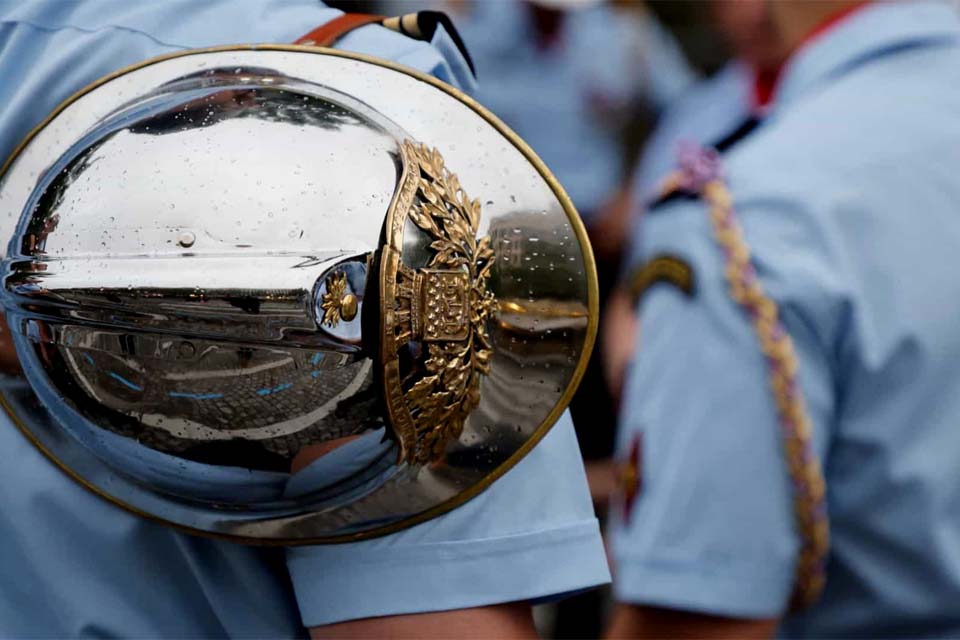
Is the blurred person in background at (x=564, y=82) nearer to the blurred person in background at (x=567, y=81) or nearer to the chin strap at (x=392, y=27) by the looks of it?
the blurred person in background at (x=567, y=81)

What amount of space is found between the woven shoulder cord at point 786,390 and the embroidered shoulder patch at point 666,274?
6cm

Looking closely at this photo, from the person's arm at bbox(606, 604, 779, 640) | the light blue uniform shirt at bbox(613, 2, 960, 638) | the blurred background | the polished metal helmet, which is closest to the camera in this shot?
the polished metal helmet

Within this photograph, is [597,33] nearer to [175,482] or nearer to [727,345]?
[727,345]

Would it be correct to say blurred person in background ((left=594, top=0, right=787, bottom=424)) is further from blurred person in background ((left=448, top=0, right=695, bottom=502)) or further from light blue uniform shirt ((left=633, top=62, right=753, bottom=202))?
blurred person in background ((left=448, top=0, right=695, bottom=502))

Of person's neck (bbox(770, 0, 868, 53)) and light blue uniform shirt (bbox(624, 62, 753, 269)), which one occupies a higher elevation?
person's neck (bbox(770, 0, 868, 53))

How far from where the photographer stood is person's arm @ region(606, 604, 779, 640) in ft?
5.10

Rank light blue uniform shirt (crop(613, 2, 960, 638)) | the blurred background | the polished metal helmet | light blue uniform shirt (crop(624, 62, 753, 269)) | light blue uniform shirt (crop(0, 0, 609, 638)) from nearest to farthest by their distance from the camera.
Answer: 1. the polished metal helmet
2. light blue uniform shirt (crop(0, 0, 609, 638))
3. light blue uniform shirt (crop(613, 2, 960, 638))
4. light blue uniform shirt (crop(624, 62, 753, 269))
5. the blurred background

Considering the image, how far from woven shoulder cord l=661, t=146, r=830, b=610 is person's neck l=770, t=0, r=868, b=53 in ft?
1.04

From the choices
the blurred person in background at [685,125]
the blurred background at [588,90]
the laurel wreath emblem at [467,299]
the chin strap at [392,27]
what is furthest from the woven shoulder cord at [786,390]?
the blurred background at [588,90]

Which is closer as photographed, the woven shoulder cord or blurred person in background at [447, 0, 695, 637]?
the woven shoulder cord

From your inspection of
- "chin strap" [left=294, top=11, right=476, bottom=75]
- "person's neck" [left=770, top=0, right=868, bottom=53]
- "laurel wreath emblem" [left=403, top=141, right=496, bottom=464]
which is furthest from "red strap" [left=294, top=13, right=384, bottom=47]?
"person's neck" [left=770, top=0, right=868, bottom=53]

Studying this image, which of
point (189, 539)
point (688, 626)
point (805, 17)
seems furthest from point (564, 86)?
point (189, 539)

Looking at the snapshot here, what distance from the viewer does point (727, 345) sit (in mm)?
1522

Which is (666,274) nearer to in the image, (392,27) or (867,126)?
(867,126)
